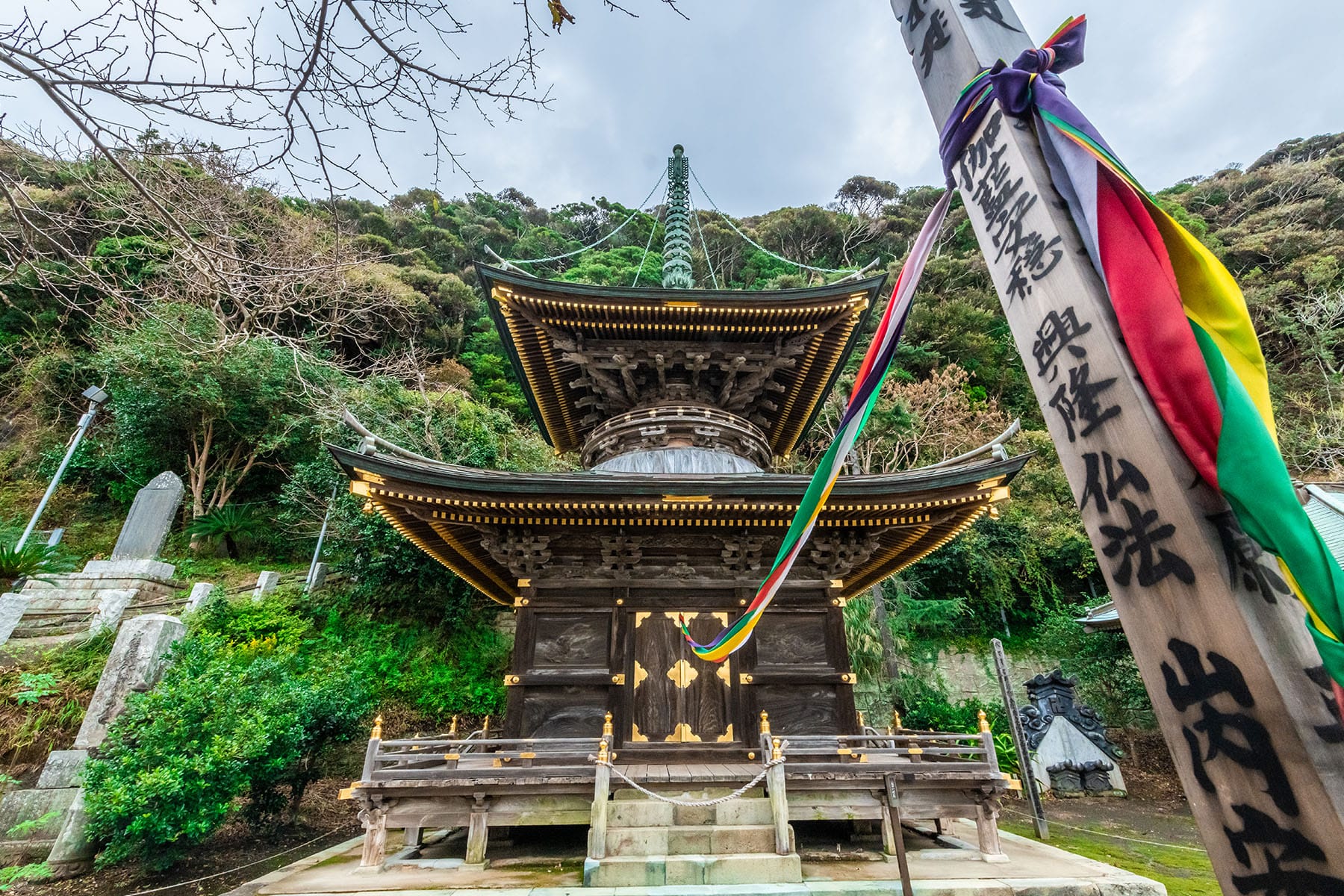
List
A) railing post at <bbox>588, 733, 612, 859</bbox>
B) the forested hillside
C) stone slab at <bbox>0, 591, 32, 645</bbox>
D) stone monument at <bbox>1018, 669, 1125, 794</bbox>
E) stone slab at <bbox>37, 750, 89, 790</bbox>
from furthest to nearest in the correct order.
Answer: stone monument at <bbox>1018, 669, 1125, 794</bbox> → stone slab at <bbox>0, 591, 32, 645</bbox> → stone slab at <bbox>37, 750, 89, 790</bbox> → railing post at <bbox>588, 733, 612, 859</bbox> → the forested hillside

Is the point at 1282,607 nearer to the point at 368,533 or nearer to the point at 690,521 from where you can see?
the point at 690,521

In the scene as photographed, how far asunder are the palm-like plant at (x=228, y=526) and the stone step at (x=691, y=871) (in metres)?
16.5

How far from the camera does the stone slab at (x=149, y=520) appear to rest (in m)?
13.7

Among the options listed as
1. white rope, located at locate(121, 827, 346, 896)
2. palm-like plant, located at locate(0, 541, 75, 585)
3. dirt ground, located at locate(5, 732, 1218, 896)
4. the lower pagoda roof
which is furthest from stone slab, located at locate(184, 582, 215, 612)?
the lower pagoda roof

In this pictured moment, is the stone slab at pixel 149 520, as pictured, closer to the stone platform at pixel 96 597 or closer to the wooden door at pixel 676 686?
the stone platform at pixel 96 597

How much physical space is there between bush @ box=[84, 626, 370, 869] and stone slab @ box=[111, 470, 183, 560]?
821 centimetres

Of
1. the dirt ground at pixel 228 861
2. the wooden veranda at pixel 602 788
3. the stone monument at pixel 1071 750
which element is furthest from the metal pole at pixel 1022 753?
the dirt ground at pixel 228 861

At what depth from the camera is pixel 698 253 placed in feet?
114

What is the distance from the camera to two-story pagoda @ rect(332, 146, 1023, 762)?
6348mm

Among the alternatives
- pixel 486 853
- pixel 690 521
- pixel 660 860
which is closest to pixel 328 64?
pixel 690 521

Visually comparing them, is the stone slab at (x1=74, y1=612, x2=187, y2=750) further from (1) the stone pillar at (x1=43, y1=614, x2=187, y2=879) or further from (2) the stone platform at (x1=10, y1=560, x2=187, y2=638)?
(2) the stone platform at (x1=10, y1=560, x2=187, y2=638)

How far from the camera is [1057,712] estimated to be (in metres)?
11.7

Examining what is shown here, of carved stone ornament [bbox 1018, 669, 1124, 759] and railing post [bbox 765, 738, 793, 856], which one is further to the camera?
carved stone ornament [bbox 1018, 669, 1124, 759]

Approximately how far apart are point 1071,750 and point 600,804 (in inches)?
430
